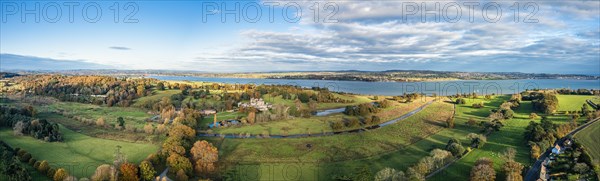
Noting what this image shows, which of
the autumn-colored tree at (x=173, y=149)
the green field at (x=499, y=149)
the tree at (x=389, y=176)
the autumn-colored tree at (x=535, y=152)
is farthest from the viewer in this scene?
the autumn-colored tree at (x=535, y=152)

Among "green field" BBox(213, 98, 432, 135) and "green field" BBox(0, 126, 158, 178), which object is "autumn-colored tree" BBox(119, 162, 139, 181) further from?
"green field" BBox(213, 98, 432, 135)

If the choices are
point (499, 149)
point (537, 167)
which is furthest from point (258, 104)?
point (537, 167)

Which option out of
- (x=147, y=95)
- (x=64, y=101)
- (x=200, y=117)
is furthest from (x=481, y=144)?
(x=64, y=101)

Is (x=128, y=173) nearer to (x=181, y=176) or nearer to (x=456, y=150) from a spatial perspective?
Result: (x=181, y=176)

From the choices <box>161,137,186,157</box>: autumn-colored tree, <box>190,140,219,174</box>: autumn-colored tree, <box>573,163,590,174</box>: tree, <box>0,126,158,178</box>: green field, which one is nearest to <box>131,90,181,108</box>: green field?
<box>0,126,158,178</box>: green field

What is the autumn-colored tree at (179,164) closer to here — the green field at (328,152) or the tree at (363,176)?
the green field at (328,152)

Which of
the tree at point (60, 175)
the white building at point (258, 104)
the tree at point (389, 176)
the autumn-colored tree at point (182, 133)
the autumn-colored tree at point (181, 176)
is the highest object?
the white building at point (258, 104)

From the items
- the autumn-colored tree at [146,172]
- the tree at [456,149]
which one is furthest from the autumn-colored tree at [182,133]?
the tree at [456,149]
